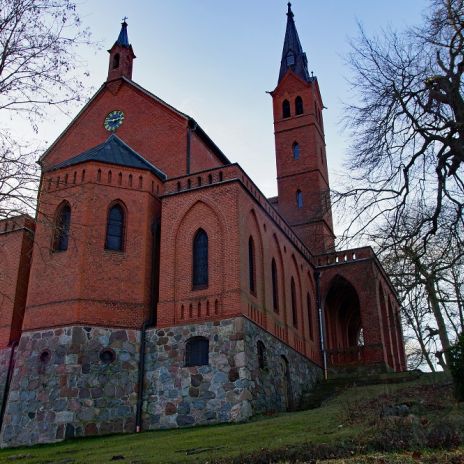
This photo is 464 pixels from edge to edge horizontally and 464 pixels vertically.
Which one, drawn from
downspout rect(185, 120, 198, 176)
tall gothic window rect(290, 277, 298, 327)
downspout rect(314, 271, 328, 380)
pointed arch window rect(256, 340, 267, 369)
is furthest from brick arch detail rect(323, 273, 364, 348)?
downspout rect(185, 120, 198, 176)

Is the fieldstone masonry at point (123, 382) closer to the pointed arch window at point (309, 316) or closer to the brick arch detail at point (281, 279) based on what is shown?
the brick arch detail at point (281, 279)

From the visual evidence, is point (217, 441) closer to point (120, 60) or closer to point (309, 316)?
point (309, 316)

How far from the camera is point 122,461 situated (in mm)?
11656

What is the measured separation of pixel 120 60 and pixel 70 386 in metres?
17.4

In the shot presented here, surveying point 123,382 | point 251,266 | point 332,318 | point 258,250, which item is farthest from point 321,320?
point 123,382

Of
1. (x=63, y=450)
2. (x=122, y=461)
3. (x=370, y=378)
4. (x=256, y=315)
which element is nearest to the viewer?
(x=122, y=461)

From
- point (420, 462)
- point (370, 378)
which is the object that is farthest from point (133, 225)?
point (420, 462)

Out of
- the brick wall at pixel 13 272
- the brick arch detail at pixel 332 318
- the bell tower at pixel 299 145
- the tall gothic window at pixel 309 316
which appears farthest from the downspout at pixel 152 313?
the bell tower at pixel 299 145

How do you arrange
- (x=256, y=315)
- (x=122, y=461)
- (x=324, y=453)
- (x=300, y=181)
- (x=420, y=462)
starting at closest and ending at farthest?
(x=420, y=462) → (x=324, y=453) → (x=122, y=461) → (x=256, y=315) → (x=300, y=181)

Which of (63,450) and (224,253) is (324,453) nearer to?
(63,450)

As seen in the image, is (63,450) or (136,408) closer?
(63,450)

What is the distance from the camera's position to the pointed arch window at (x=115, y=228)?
21.0 meters

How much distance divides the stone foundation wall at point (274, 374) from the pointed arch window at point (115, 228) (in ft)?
18.5

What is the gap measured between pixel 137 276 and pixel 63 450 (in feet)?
22.3
